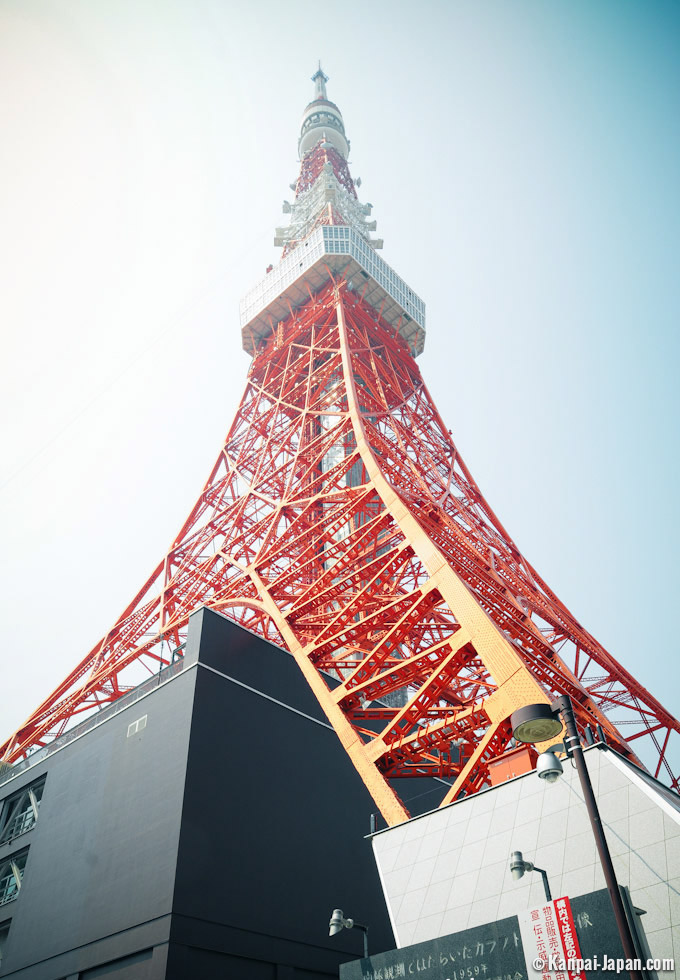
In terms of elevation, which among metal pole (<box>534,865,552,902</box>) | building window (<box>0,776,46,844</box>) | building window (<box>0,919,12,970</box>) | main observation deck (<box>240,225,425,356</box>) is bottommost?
metal pole (<box>534,865,552,902</box>)

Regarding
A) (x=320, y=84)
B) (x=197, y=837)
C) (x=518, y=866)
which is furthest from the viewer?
(x=320, y=84)

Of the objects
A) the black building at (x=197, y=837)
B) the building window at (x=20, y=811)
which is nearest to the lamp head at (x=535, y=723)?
the black building at (x=197, y=837)

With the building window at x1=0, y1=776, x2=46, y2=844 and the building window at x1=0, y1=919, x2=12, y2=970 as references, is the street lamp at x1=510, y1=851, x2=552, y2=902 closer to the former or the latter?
the building window at x1=0, y1=919, x2=12, y2=970

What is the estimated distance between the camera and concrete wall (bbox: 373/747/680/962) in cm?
708

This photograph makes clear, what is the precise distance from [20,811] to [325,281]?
815 inches

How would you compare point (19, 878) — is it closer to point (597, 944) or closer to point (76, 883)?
point (76, 883)

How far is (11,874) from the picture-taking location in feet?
53.3

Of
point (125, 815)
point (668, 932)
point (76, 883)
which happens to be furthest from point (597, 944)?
point (76, 883)

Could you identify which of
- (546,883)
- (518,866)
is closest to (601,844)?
(518,866)

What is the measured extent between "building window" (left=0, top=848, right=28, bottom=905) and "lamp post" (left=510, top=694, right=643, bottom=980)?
1366 cm

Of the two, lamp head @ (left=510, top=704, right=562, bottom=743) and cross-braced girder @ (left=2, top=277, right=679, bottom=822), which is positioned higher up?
cross-braced girder @ (left=2, top=277, right=679, bottom=822)

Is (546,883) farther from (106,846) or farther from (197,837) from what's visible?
(106,846)

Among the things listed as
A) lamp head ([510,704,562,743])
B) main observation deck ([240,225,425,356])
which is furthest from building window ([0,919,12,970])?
main observation deck ([240,225,425,356])

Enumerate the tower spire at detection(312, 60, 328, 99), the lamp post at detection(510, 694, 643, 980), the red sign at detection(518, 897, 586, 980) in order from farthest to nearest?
the tower spire at detection(312, 60, 328, 99) < the red sign at detection(518, 897, 586, 980) < the lamp post at detection(510, 694, 643, 980)
